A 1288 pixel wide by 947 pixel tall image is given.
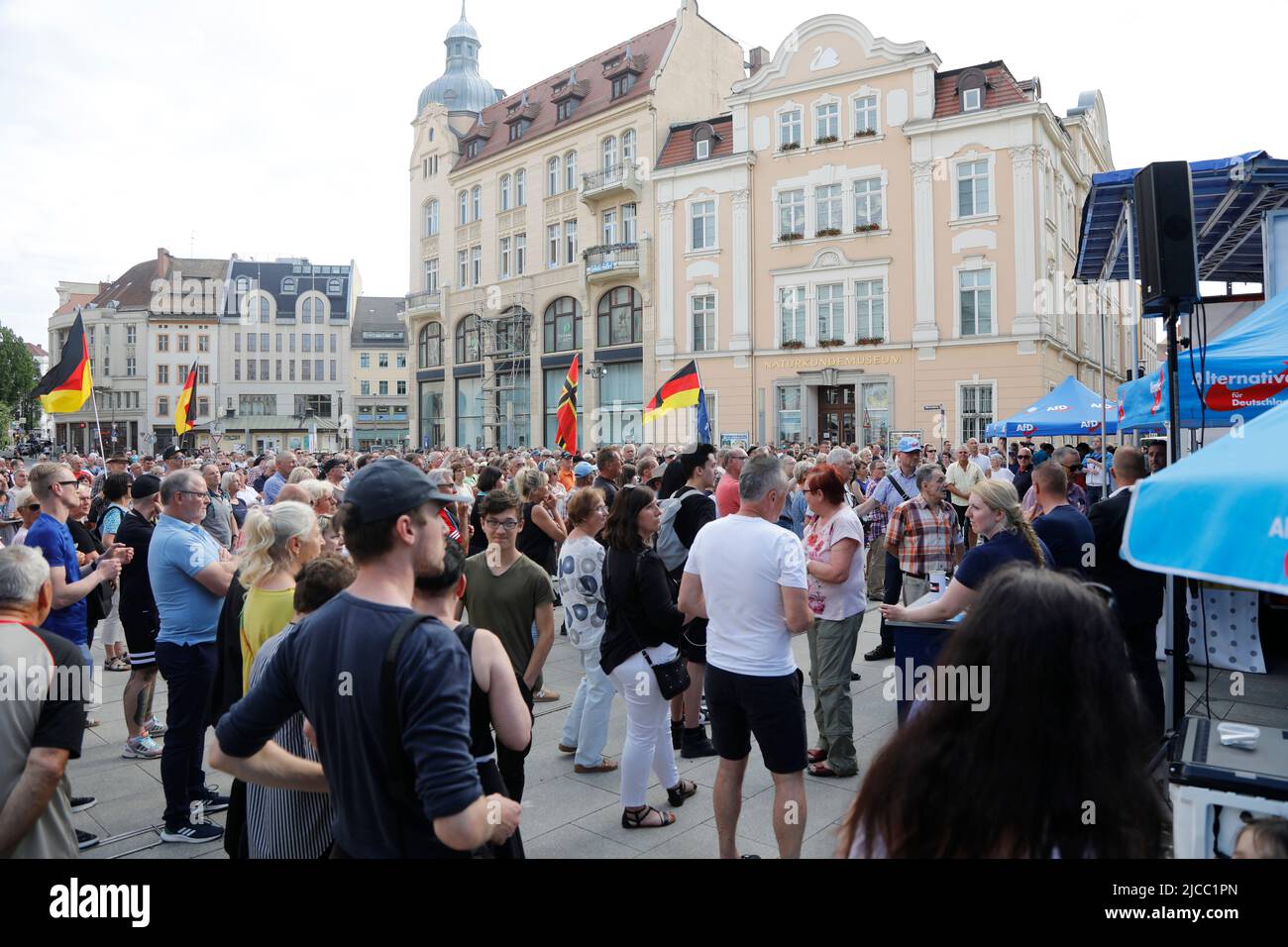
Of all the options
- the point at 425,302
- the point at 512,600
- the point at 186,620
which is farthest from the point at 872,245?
the point at 186,620

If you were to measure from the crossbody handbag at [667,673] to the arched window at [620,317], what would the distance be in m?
32.2

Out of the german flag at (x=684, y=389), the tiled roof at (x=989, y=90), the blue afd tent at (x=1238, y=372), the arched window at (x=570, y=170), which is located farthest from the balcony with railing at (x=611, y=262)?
the blue afd tent at (x=1238, y=372)

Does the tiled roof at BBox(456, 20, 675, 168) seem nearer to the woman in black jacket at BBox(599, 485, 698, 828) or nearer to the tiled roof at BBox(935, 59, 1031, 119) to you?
the tiled roof at BBox(935, 59, 1031, 119)

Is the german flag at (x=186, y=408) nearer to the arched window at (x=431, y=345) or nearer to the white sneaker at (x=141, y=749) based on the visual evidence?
the white sneaker at (x=141, y=749)

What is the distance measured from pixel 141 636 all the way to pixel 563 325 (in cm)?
3534

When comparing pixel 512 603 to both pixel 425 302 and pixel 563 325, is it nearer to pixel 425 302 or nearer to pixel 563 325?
pixel 563 325

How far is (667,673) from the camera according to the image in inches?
181

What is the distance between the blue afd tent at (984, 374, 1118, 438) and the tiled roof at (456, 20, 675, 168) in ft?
86.1

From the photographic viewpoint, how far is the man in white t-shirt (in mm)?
3734

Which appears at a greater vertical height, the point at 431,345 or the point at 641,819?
the point at 431,345

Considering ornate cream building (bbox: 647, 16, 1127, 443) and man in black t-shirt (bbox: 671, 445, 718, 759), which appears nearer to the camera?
man in black t-shirt (bbox: 671, 445, 718, 759)

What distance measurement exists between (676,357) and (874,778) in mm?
33637

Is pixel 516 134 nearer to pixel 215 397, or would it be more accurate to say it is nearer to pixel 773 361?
pixel 773 361

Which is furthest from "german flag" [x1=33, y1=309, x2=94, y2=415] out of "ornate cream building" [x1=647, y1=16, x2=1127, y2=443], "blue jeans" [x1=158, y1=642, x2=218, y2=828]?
"ornate cream building" [x1=647, y1=16, x2=1127, y2=443]
